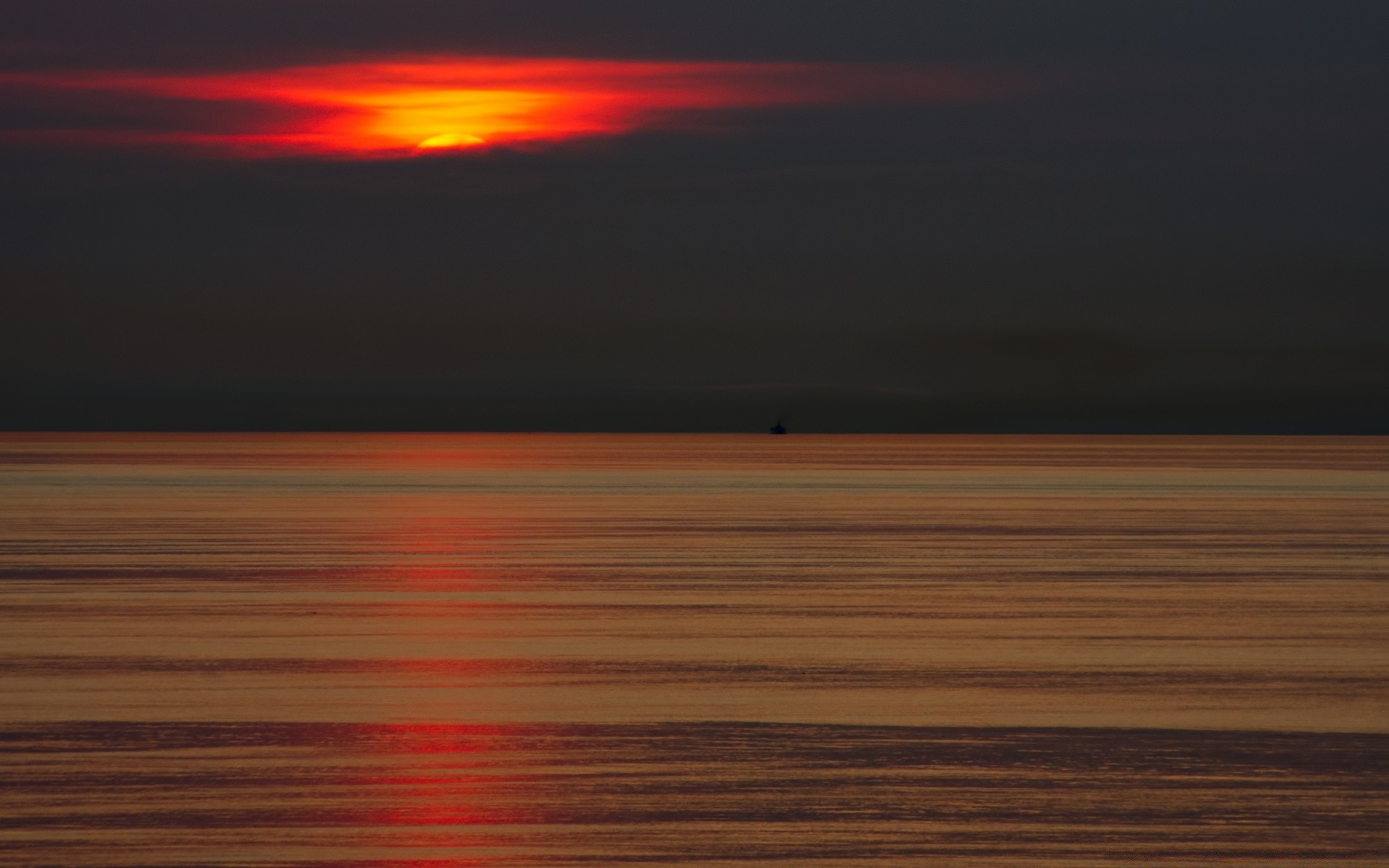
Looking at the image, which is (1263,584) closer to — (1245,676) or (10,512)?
(1245,676)

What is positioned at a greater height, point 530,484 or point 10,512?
point 530,484

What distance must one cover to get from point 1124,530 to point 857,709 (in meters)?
29.5

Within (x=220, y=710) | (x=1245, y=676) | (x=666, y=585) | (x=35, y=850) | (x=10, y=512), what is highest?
(x=10, y=512)

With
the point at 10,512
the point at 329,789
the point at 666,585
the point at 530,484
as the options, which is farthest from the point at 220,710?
the point at 530,484

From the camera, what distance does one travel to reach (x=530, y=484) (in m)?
82.2

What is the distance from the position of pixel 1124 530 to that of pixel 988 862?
112 feet

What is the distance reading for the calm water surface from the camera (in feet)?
34.7

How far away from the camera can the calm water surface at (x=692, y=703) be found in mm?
10570

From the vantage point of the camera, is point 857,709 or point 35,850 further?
point 857,709

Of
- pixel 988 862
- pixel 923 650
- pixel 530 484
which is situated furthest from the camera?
pixel 530 484

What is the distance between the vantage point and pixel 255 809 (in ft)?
36.2

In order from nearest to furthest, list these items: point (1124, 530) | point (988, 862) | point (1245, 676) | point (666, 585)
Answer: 1. point (988, 862)
2. point (1245, 676)
3. point (666, 585)
4. point (1124, 530)

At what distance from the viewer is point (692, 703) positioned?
15258 millimetres

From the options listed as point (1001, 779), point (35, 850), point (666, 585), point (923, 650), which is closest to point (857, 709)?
point (1001, 779)
